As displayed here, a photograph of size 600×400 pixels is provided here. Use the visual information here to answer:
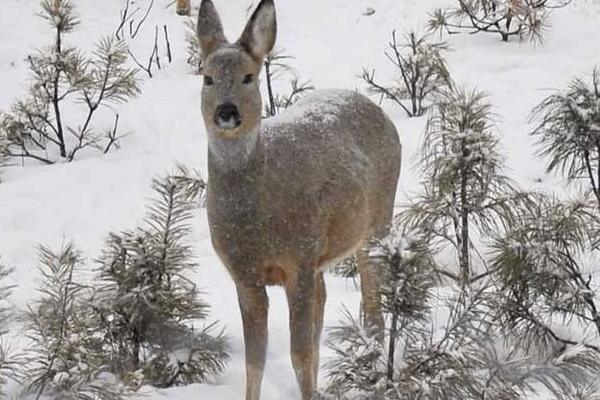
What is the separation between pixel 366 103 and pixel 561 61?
527 cm

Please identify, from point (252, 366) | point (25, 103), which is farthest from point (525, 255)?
point (25, 103)

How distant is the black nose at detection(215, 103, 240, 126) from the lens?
13.0ft

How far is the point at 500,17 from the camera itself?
1119 cm

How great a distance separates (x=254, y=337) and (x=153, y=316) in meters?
0.56

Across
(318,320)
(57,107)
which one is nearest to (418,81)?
(57,107)

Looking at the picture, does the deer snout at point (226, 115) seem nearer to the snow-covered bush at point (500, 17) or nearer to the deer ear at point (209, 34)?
the deer ear at point (209, 34)

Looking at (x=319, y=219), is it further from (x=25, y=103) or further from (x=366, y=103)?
(x=25, y=103)

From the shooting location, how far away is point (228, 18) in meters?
13.5

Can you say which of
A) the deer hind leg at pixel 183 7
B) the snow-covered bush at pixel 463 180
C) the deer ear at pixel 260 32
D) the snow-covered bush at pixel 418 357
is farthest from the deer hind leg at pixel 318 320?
the deer hind leg at pixel 183 7

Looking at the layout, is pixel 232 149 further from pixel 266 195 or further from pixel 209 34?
pixel 209 34

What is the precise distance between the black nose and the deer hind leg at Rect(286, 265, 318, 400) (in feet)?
2.39

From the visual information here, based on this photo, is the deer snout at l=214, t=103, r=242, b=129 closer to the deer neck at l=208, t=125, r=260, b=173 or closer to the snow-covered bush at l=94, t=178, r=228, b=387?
the deer neck at l=208, t=125, r=260, b=173

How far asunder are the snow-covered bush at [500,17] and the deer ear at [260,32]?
6.87 m

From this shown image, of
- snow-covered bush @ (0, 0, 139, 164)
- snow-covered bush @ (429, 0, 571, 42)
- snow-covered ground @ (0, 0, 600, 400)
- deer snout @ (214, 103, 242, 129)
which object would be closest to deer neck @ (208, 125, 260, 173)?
deer snout @ (214, 103, 242, 129)
